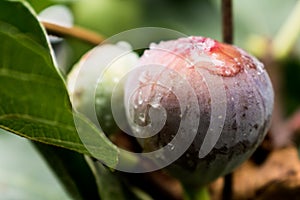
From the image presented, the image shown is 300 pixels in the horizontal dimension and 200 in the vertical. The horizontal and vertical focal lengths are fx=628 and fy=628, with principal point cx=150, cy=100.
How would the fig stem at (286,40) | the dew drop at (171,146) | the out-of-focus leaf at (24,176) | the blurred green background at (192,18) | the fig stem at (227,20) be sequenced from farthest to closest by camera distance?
the blurred green background at (192,18) < the fig stem at (286,40) < the out-of-focus leaf at (24,176) < the fig stem at (227,20) < the dew drop at (171,146)

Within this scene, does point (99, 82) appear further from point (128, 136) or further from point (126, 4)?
point (126, 4)

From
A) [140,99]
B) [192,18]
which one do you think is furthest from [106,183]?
[192,18]

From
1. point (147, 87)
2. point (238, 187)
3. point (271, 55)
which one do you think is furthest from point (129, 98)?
point (271, 55)

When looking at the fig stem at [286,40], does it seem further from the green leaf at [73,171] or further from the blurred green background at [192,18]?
the green leaf at [73,171]

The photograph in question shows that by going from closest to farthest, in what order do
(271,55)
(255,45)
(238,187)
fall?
(238,187) < (271,55) < (255,45)

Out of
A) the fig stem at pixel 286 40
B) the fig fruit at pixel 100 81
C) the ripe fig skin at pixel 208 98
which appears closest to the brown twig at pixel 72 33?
the fig fruit at pixel 100 81

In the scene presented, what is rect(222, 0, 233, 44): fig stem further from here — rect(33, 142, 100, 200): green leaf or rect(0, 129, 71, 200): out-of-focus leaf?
rect(0, 129, 71, 200): out-of-focus leaf
